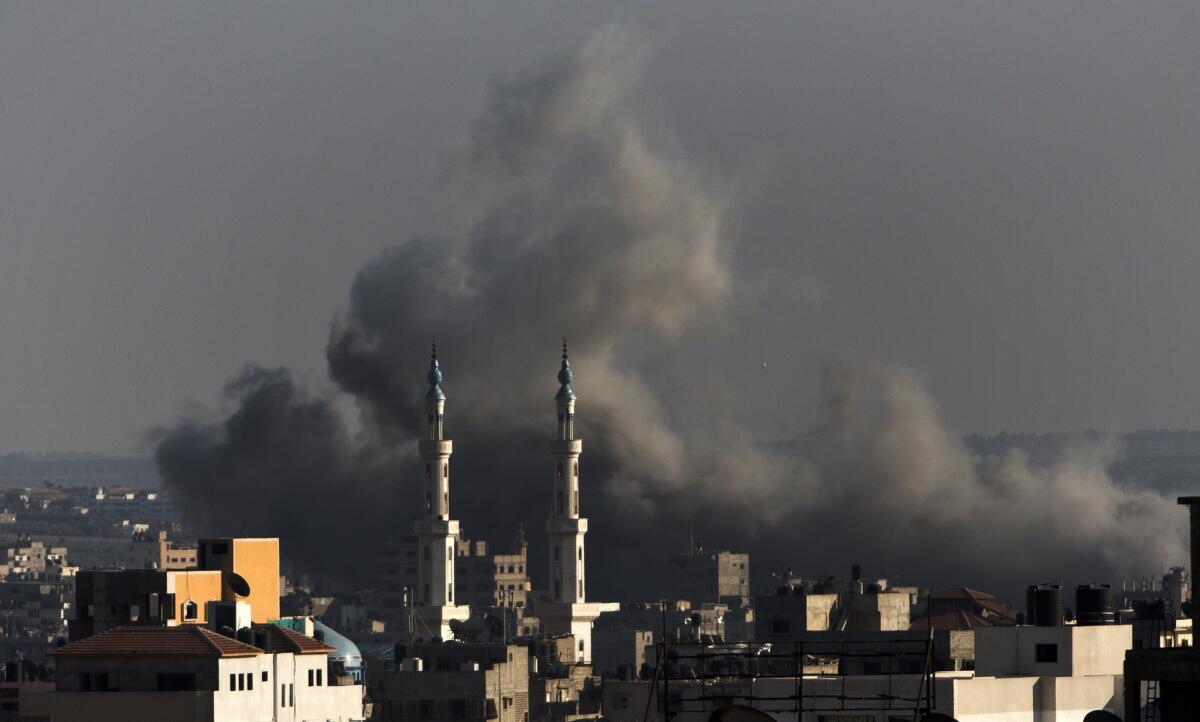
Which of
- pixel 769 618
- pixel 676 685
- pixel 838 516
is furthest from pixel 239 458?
pixel 676 685

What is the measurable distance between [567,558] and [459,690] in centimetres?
4448

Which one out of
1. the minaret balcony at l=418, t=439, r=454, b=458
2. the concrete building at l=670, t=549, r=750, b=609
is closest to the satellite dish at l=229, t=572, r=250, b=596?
the minaret balcony at l=418, t=439, r=454, b=458

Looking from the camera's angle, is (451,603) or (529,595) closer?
(451,603)

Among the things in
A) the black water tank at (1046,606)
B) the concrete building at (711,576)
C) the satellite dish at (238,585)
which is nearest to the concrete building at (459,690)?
the satellite dish at (238,585)

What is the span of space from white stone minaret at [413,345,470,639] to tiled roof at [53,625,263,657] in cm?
6353

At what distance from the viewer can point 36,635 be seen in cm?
14012

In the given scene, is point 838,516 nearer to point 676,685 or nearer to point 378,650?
point 378,650

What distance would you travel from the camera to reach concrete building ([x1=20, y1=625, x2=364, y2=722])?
47.0 m

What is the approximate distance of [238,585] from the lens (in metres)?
57.3

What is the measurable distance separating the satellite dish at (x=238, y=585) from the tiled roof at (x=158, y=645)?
8.41 meters

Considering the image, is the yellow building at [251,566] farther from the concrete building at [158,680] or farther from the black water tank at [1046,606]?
the black water tank at [1046,606]

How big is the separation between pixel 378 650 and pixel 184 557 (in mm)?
91223

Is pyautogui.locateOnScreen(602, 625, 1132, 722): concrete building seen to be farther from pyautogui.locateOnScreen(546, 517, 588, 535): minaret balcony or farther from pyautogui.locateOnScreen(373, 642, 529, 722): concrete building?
pyautogui.locateOnScreen(546, 517, 588, 535): minaret balcony

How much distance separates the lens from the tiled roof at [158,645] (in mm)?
47688
